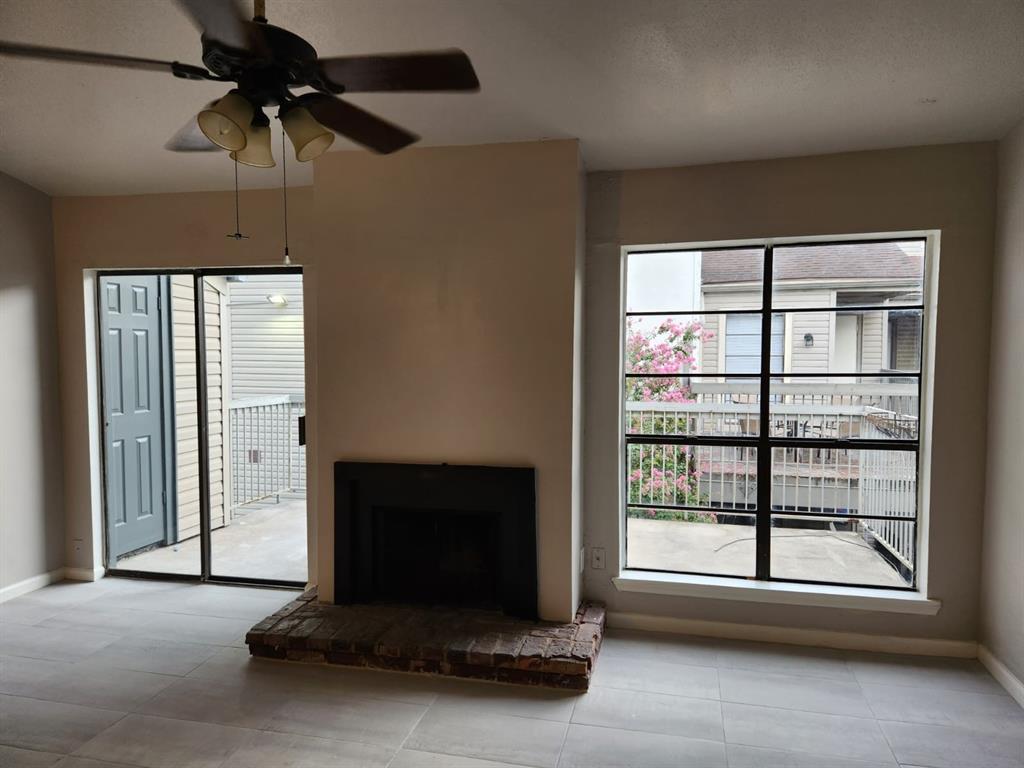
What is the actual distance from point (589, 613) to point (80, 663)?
251 centimetres

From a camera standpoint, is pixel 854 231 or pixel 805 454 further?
pixel 805 454

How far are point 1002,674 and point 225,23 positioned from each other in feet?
12.5

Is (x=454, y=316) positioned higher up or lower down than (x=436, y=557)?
higher up

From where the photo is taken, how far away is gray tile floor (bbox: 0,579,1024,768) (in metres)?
2.23

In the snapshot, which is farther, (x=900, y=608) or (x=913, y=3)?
(x=900, y=608)

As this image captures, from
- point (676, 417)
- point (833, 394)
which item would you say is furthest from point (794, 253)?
point (676, 417)

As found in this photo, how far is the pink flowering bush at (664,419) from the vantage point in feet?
11.1

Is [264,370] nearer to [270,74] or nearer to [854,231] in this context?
[270,74]

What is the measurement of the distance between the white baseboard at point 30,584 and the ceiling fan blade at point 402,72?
390 centimetres

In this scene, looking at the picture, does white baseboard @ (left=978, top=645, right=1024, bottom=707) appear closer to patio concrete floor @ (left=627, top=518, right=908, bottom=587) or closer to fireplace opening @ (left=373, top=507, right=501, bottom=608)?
patio concrete floor @ (left=627, top=518, right=908, bottom=587)

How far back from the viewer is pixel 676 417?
3.40 meters

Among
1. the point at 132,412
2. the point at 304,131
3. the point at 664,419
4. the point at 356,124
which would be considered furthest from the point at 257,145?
the point at 132,412

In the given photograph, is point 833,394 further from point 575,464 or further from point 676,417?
point 575,464

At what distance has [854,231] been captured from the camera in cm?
302
